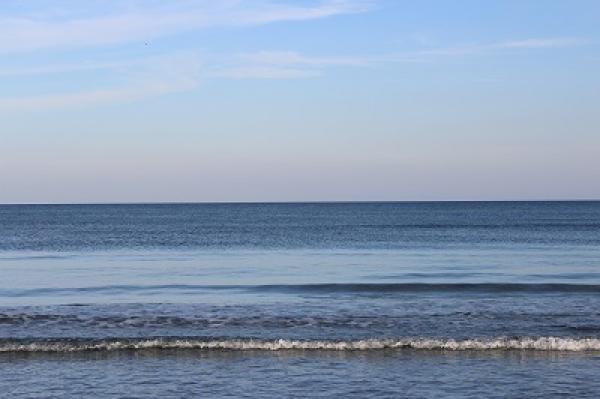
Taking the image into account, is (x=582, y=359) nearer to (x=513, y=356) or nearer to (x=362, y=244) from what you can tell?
(x=513, y=356)

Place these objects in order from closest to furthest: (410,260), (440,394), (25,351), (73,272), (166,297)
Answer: (440,394) < (25,351) < (166,297) < (73,272) < (410,260)

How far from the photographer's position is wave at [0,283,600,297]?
34250mm

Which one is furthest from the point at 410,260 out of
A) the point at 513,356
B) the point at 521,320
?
the point at 513,356

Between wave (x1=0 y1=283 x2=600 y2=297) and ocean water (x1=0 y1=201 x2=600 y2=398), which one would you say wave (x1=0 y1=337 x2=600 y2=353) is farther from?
wave (x1=0 y1=283 x2=600 y2=297)

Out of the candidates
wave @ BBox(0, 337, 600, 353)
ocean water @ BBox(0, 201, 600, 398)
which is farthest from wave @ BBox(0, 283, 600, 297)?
wave @ BBox(0, 337, 600, 353)

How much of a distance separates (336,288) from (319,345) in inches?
561

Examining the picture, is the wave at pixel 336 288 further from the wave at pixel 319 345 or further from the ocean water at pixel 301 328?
the wave at pixel 319 345

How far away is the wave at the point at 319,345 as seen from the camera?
68.6ft

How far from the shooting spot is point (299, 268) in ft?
151

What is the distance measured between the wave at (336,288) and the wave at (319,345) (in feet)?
40.8

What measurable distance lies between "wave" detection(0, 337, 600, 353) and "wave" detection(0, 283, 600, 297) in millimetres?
12438

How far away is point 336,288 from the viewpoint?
3538 cm

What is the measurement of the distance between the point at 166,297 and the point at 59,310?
16.7ft

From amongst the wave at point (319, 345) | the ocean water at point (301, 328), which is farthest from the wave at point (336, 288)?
the wave at point (319, 345)
